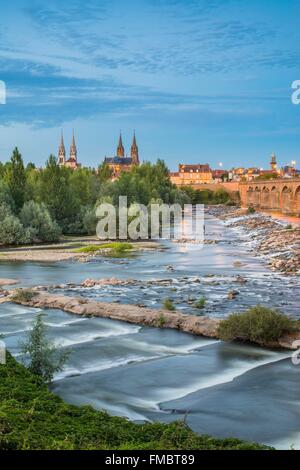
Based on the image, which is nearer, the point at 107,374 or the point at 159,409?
the point at 159,409

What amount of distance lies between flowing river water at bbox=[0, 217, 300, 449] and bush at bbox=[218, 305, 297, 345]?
15.2 inches

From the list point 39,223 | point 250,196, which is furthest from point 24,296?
point 250,196

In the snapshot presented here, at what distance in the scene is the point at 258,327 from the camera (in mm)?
15961

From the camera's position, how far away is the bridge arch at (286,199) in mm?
100781

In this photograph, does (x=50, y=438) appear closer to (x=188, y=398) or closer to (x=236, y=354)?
(x=188, y=398)

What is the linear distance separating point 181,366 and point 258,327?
2706 millimetres

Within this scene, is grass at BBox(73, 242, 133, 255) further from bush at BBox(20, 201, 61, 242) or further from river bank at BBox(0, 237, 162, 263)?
bush at BBox(20, 201, 61, 242)

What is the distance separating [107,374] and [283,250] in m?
27.9

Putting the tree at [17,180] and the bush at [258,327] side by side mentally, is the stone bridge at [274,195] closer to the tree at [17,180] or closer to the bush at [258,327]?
the tree at [17,180]
